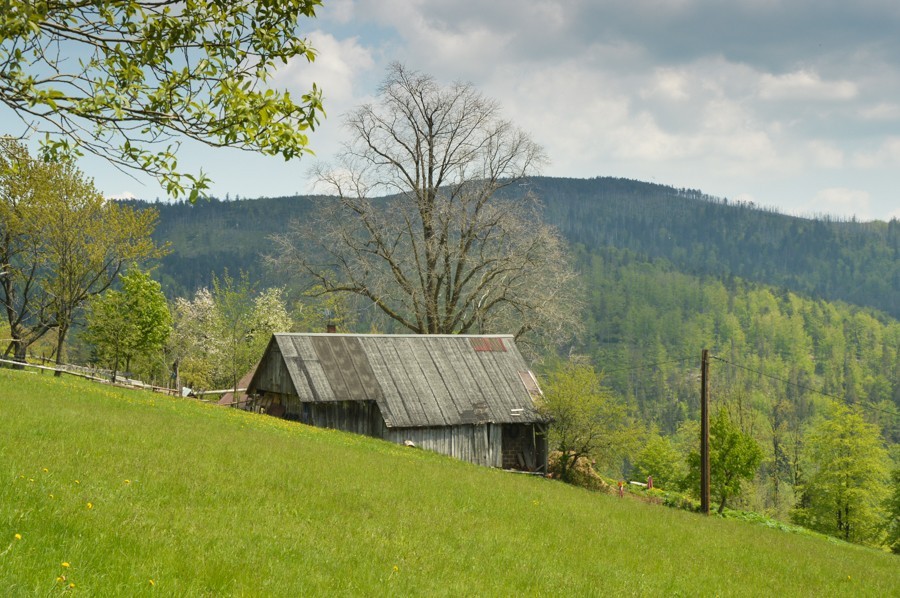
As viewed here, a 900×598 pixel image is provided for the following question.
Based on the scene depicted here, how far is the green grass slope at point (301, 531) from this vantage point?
7.40m

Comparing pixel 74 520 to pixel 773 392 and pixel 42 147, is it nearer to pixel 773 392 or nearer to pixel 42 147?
pixel 42 147

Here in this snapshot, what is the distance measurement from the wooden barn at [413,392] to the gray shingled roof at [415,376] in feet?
0.17

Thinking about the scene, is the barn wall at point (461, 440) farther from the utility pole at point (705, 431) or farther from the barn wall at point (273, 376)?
the utility pole at point (705, 431)

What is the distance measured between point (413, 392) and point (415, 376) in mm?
1190

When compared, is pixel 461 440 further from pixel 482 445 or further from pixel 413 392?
pixel 413 392

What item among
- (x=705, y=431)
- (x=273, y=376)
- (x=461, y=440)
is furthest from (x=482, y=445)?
(x=273, y=376)

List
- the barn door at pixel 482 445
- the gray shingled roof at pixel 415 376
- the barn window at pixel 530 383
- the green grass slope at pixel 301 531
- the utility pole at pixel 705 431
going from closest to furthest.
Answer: the green grass slope at pixel 301 531 < the utility pole at pixel 705 431 < the gray shingled roof at pixel 415 376 < the barn door at pixel 482 445 < the barn window at pixel 530 383

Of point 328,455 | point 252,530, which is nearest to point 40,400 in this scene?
point 328,455

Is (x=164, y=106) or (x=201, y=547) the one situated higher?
(x=164, y=106)

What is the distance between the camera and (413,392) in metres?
35.3

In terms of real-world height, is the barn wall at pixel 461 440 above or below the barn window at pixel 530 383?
below

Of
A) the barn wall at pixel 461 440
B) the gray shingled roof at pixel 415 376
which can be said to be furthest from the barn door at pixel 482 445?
the gray shingled roof at pixel 415 376

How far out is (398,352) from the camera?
123ft

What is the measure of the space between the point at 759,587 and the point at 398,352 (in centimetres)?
2616
